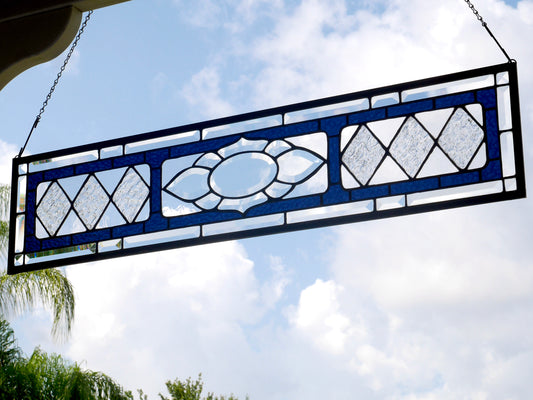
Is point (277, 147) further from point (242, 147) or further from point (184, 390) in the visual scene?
point (184, 390)

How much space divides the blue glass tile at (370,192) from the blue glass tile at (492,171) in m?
0.31

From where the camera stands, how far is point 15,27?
2637 mm

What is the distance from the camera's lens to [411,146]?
2.41m

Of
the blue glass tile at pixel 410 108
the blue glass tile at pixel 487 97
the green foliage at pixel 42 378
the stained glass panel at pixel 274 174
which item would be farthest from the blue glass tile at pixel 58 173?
the green foliage at pixel 42 378

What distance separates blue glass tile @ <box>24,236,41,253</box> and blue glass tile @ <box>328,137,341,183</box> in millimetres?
1188

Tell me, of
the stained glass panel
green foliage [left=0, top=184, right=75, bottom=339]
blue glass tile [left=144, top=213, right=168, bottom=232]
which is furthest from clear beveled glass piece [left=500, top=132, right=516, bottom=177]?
green foliage [left=0, top=184, right=75, bottom=339]

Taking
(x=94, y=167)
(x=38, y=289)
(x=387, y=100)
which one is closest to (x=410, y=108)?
(x=387, y=100)

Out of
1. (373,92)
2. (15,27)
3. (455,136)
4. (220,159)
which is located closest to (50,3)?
(15,27)

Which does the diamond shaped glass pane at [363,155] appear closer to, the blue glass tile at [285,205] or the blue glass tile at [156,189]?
the blue glass tile at [285,205]

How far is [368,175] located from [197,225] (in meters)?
0.64

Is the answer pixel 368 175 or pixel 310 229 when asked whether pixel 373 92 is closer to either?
pixel 368 175

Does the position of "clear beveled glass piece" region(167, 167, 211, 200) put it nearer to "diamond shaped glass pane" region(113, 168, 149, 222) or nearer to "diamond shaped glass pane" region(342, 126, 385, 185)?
"diamond shaped glass pane" region(113, 168, 149, 222)

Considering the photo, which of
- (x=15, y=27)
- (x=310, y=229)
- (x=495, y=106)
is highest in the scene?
(x=15, y=27)

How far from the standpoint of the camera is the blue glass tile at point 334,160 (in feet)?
8.05
